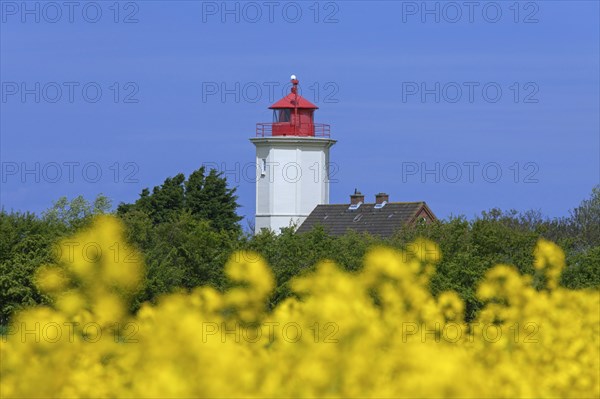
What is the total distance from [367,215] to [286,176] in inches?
183

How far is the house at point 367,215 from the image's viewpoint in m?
63.9

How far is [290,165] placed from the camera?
Result: 67375mm

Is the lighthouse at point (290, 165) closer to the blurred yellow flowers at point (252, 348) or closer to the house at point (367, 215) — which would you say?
the house at point (367, 215)

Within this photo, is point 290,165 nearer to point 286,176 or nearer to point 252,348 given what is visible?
point 286,176

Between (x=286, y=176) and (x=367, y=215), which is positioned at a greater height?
(x=286, y=176)

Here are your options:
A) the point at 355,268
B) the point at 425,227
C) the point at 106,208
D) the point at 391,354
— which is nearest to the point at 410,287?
the point at 391,354

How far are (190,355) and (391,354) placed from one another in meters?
1.52

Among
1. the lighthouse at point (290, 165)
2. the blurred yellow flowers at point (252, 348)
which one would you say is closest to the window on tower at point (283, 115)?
the lighthouse at point (290, 165)

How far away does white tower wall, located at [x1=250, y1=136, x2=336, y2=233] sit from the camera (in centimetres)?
6706

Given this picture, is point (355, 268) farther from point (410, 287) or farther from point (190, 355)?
point (190, 355)

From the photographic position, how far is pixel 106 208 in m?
85.3

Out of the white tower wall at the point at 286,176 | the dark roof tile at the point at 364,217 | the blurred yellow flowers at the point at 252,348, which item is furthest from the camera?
the white tower wall at the point at 286,176

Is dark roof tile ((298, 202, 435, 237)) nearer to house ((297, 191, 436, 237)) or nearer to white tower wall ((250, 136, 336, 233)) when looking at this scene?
house ((297, 191, 436, 237))

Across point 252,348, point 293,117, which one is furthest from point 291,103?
point 252,348
